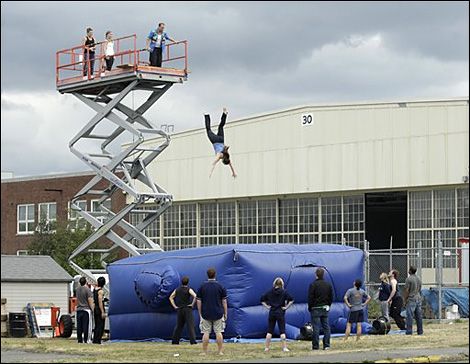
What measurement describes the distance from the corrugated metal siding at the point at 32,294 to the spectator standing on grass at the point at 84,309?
208 inches

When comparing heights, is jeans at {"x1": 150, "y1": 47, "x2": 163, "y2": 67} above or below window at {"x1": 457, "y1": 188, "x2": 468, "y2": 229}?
above

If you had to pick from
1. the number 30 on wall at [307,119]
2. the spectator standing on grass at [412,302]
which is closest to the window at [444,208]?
the number 30 on wall at [307,119]

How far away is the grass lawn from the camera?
21.7 m

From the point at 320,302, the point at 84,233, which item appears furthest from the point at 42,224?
the point at 320,302

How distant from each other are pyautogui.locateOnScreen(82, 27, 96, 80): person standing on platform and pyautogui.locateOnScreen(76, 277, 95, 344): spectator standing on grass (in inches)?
354

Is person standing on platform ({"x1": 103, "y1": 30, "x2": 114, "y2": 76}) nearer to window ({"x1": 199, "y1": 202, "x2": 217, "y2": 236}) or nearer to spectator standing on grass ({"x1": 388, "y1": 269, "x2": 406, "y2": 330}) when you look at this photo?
spectator standing on grass ({"x1": 388, "y1": 269, "x2": 406, "y2": 330})

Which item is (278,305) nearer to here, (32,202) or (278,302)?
(278,302)

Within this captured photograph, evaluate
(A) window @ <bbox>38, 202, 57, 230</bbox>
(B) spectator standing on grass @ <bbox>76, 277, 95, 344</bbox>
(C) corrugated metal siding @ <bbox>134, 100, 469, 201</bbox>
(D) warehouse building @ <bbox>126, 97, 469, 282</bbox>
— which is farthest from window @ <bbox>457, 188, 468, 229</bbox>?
(A) window @ <bbox>38, 202, 57, 230</bbox>

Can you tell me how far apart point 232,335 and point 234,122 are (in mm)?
24257


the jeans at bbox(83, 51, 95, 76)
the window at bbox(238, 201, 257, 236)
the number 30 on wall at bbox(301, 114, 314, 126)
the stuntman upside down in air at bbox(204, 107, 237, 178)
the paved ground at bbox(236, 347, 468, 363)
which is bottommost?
the paved ground at bbox(236, 347, 468, 363)

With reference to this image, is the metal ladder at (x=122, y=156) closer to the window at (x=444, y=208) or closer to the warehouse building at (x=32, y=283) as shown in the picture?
the warehouse building at (x=32, y=283)

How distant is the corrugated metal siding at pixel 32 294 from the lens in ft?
106

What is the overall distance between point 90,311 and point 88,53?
9777 mm

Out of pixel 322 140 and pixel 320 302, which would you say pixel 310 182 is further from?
pixel 320 302
